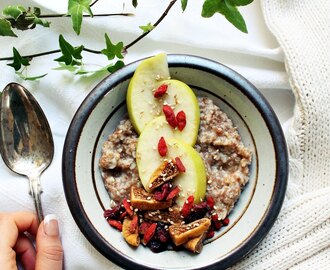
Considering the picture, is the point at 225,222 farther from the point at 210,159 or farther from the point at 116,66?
the point at 116,66

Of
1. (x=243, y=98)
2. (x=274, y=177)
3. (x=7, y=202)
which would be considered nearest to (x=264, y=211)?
(x=274, y=177)

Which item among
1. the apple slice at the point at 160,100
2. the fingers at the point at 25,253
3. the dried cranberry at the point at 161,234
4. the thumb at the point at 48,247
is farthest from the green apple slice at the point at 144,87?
the fingers at the point at 25,253

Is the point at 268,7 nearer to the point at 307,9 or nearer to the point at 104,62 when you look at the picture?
the point at 307,9

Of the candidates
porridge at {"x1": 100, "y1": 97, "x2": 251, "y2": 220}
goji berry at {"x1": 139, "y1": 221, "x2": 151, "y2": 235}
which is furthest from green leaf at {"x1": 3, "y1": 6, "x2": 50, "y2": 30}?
goji berry at {"x1": 139, "y1": 221, "x2": 151, "y2": 235}

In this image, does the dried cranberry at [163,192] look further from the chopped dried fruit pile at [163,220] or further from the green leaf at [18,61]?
the green leaf at [18,61]

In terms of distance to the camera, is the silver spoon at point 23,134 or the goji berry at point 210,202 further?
the silver spoon at point 23,134

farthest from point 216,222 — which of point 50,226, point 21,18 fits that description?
point 21,18
